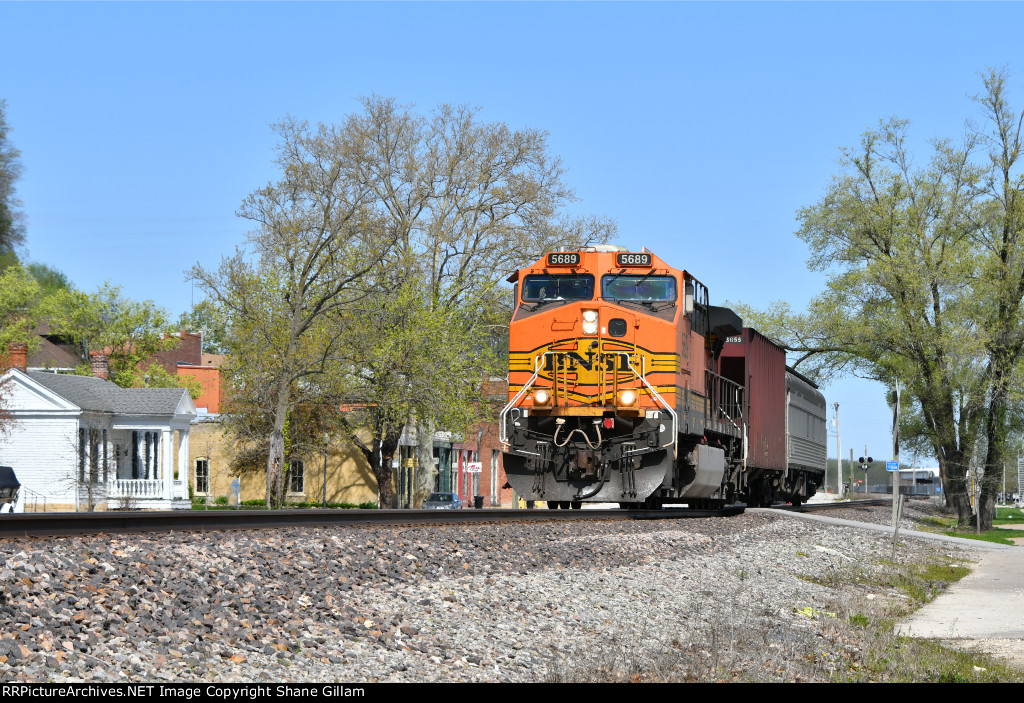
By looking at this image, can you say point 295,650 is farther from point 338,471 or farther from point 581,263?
point 338,471

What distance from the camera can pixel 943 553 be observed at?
1038 inches

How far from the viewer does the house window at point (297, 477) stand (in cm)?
5159

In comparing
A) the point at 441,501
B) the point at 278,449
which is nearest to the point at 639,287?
the point at 278,449

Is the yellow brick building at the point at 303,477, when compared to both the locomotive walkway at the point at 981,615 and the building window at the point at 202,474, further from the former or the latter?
the locomotive walkway at the point at 981,615

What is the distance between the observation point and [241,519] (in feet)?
44.7

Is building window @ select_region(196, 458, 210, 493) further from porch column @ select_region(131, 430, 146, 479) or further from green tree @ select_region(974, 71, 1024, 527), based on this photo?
green tree @ select_region(974, 71, 1024, 527)

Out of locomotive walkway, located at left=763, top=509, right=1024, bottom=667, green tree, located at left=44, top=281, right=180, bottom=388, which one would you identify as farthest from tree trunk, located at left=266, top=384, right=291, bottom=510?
green tree, located at left=44, top=281, right=180, bottom=388

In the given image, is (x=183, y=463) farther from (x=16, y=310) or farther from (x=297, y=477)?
(x=16, y=310)

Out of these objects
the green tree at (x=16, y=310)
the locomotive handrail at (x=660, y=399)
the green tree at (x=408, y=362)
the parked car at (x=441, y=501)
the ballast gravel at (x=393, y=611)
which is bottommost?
the parked car at (x=441, y=501)

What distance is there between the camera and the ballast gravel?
723 cm

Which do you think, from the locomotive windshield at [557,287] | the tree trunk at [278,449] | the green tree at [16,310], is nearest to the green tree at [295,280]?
the tree trunk at [278,449]

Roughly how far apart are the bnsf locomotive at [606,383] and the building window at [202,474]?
115ft

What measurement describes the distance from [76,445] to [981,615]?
111 ft

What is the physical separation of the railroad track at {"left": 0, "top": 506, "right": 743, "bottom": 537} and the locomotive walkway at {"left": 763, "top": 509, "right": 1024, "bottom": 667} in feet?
18.1
